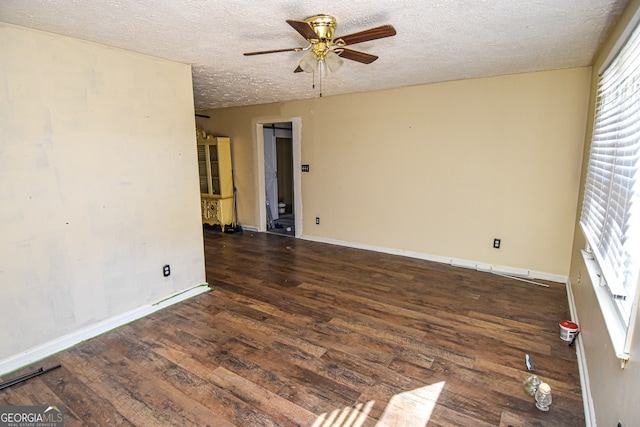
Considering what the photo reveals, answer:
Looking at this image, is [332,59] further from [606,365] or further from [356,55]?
[606,365]

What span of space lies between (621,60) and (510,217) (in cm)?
206

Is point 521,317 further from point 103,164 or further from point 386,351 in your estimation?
point 103,164

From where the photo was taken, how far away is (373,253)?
465cm

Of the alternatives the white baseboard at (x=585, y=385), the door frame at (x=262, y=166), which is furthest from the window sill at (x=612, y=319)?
the door frame at (x=262, y=166)

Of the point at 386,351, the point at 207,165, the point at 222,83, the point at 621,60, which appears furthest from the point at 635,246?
the point at 207,165

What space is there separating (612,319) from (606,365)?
230 millimetres

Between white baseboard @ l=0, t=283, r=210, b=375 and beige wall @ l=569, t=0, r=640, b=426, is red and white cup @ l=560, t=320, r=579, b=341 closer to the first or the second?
beige wall @ l=569, t=0, r=640, b=426

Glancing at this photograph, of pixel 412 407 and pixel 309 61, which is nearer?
pixel 412 407

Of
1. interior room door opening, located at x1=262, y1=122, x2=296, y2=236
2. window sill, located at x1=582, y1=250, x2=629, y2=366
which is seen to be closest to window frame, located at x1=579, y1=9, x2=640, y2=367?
window sill, located at x1=582, y1=250, x2=629, y2=366

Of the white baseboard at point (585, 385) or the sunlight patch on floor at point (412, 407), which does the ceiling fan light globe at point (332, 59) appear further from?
the white baseboard at point (585, 385)

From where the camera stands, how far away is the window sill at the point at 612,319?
130 cm

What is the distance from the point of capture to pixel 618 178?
176 cm

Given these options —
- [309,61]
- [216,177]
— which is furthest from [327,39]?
[216,177]

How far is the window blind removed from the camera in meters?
1.43
